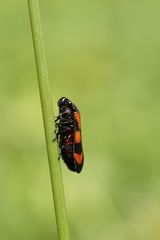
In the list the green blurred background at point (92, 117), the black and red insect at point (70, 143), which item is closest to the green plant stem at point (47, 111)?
the black and red insect at point (70, 143)

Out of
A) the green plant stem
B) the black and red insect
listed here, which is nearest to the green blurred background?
the black and red insect

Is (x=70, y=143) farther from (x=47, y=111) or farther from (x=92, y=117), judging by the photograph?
(x=92, y=117)

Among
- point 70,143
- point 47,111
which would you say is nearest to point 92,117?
point 70,143

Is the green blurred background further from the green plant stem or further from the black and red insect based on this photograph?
the green plant stem

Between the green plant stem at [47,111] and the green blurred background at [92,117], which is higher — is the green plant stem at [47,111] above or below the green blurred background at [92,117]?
above

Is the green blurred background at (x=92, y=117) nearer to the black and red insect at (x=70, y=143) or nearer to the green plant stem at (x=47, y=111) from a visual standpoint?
the black and red insect at (x=70, y=143)

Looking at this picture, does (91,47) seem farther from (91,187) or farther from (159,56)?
(91,187)
